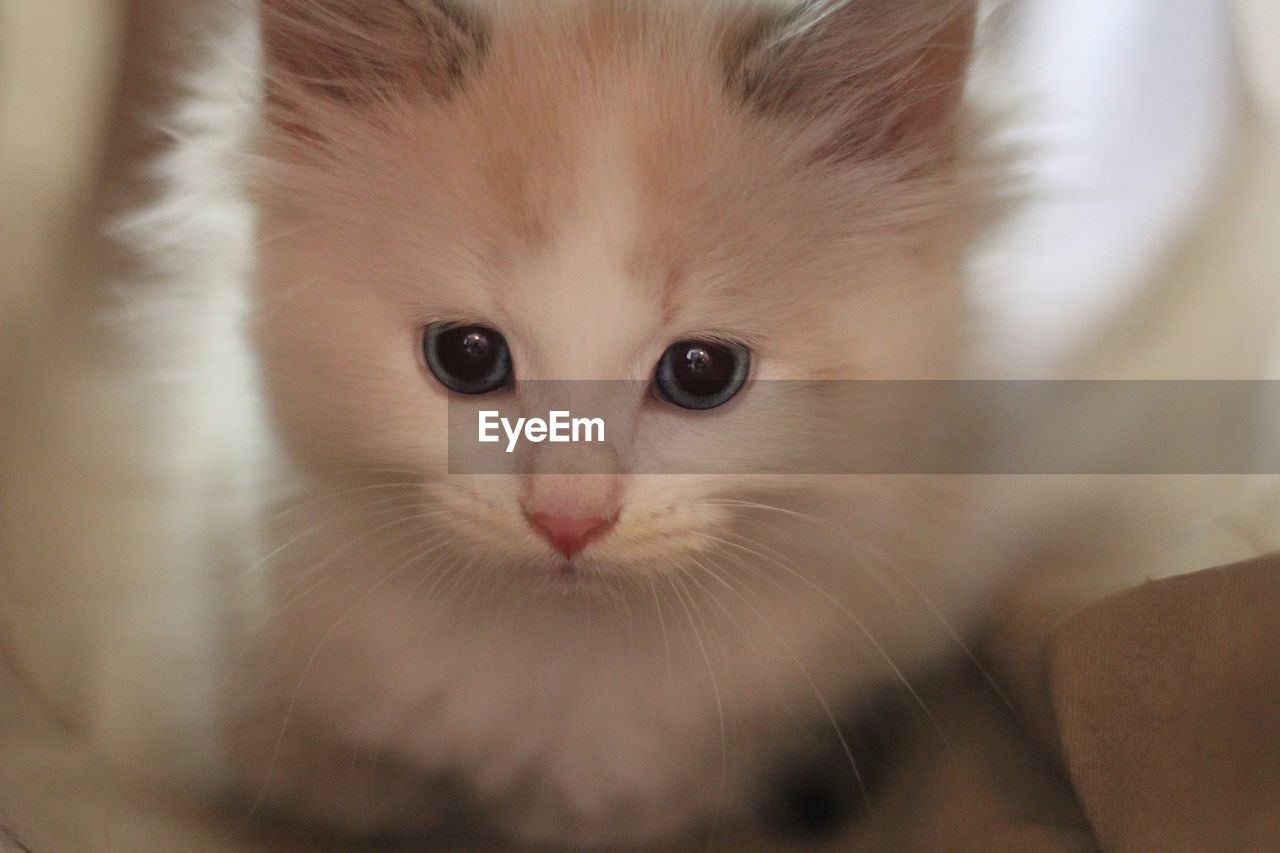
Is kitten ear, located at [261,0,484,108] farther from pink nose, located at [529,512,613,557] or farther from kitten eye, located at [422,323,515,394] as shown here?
pink nose, located at [529,512,613,557]

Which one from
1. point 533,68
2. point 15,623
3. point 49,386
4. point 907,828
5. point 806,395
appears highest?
point 533,68

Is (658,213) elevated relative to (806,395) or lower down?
elevated

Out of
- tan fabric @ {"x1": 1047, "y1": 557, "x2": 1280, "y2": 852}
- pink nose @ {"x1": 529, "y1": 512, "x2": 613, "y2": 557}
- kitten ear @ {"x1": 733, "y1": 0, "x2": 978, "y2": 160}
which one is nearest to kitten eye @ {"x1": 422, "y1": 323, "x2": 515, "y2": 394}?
pink nose @ {"x1": 529, "y1": 512, "x2": 613, "y2": 557}

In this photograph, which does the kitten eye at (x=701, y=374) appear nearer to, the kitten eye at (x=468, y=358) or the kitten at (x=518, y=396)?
the kitten at (x=518, y=396)

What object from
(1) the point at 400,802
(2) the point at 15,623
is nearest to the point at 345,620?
(1) the point at 400,802

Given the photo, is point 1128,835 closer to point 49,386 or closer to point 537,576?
point 537,576

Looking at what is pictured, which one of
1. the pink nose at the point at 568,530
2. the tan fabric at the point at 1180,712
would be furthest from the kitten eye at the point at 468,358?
the tan fabric at the point at 1180,712

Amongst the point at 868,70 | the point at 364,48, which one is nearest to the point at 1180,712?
the point at 868,70
